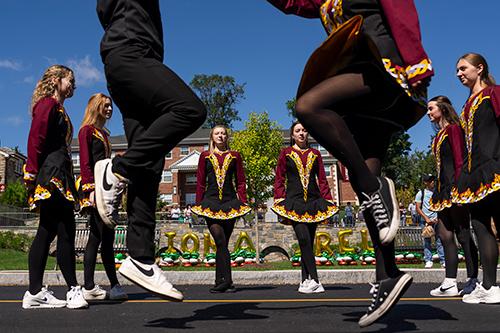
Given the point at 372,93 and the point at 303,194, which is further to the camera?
the point at 303,194

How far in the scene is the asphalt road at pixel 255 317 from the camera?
276 centimetres

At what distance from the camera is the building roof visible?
6150 centimetres

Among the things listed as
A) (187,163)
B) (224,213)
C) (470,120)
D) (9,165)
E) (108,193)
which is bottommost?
(224,213)

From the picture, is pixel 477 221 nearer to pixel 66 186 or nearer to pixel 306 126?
pixel 306 126

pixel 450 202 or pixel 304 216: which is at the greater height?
pixel 450 202

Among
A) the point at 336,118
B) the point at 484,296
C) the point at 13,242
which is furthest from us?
the point at 13,242

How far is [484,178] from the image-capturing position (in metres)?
Answer: 4.04

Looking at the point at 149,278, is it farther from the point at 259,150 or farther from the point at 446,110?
the point at 259,150

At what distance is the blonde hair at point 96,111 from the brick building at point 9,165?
59.8 m

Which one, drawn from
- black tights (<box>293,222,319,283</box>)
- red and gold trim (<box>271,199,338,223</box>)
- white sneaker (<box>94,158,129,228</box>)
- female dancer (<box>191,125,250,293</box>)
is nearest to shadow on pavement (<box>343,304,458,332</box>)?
white sneaker (<box>94,158,129,228</box>)

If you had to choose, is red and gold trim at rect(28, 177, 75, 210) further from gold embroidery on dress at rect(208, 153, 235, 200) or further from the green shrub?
the green shrub

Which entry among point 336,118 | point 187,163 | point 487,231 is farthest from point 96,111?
point 187,163

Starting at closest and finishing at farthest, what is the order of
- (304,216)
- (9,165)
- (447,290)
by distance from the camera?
(447,290), (304,216), (9,165)

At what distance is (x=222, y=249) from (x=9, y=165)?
6512cm
